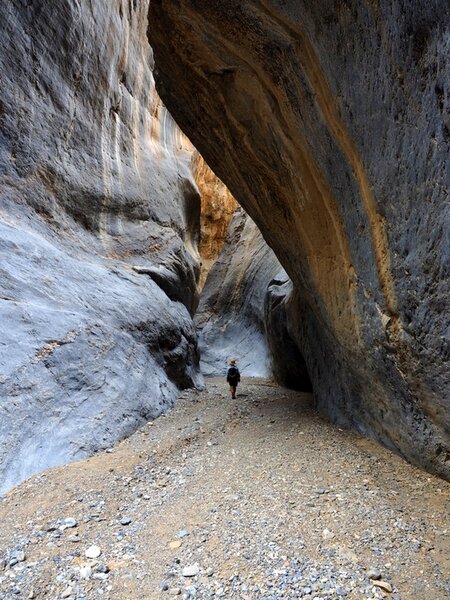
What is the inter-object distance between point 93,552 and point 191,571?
712 millimetres

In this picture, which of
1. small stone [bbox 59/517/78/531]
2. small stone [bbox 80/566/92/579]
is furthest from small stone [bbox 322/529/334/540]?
small stone [bbox 59/517/78/531]

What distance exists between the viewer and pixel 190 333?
32.2 ft

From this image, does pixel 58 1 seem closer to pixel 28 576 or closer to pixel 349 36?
pixel 349 36

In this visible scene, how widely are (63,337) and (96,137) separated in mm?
5345

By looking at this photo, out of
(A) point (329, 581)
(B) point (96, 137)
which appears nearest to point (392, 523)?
(A) point (329, 581)

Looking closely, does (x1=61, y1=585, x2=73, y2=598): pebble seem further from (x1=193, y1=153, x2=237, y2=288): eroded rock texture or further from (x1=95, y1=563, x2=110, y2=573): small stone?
(x1=193, y1=153, x2=237, y2=288): eroded rock texture

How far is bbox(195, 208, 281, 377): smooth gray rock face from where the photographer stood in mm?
15039

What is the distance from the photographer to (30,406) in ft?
14.8

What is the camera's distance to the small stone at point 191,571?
2.56 metres

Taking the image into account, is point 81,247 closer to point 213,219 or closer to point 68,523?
point 68,523

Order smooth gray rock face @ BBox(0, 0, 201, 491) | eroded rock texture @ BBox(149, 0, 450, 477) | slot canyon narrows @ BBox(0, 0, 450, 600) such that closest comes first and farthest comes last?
slot canyon narrows @ BBox(0, 0, 450, 600) < eroded rock texture @ BBox(149, 0, 450, 477) < smooth gray rock face @ BBox(0, 0, 201, 491)

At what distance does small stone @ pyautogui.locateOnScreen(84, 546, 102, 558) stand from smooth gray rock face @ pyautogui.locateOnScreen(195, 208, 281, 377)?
429 inches

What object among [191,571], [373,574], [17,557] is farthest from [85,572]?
[373,574]

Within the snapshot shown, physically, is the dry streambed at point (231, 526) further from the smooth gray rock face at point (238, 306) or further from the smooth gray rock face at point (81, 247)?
the smooth gray rock face at point (238, 306)
